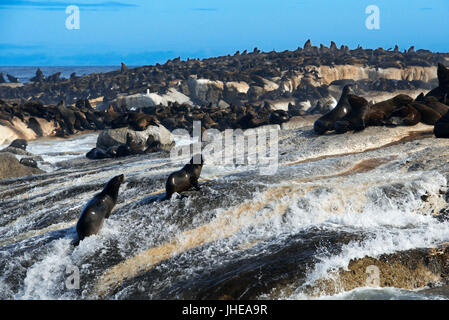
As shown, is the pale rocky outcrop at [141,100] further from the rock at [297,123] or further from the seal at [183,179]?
the seal at [183,179]

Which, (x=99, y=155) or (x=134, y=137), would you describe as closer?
(x=99, y=155)

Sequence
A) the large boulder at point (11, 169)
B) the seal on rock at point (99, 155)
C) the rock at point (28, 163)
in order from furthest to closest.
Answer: the seal on rock at point (99, 155), the rock at point (28, 163), the large boulder at point (11, 169)

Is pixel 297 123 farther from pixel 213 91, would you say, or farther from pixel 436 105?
pixel 213 91

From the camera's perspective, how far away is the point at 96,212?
6.39 metres

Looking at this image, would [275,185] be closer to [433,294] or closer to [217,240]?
[217,240]

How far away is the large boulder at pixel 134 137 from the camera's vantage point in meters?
16.7

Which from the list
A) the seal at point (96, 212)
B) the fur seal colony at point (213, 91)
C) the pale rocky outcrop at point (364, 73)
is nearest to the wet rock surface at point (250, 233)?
the seal at point (96, 212)

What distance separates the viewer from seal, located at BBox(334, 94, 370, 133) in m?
10.9

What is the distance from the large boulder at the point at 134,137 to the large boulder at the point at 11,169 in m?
4.20

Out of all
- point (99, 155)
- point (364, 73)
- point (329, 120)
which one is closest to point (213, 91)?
point (364, 73)

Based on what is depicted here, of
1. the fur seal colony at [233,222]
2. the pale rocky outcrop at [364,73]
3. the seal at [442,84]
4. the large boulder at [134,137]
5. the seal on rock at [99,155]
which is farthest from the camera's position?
the pale rocky outcrop at [364,73]

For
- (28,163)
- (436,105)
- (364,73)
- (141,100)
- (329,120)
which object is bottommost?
(28,163)

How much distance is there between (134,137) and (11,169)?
192 inches

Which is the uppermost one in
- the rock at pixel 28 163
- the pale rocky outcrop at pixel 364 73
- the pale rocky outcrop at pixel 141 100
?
the pale rocky outcrop at pixel 364 73
